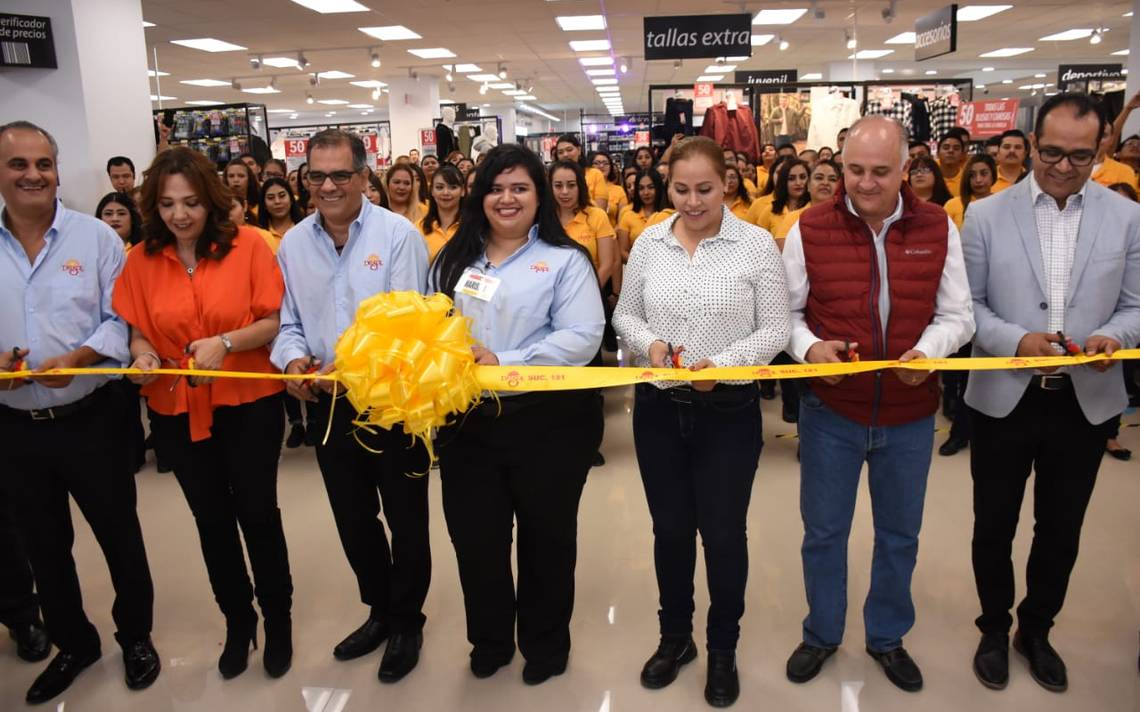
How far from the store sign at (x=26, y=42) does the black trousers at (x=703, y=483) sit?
728 centimetres

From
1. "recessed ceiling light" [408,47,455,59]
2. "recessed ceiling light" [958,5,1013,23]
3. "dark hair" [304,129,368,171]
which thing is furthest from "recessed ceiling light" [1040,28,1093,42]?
"dark hair" [304,129,368,171]

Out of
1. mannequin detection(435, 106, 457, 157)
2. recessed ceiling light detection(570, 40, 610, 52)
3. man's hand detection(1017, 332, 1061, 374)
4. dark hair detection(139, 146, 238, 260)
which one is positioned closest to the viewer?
man's hand detection(1017, 332, 1061, 374)

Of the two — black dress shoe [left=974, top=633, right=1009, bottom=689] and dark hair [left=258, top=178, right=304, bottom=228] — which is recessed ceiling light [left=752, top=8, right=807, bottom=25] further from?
black dress shoe [left=974, top=633, right=1009, bottom=689]

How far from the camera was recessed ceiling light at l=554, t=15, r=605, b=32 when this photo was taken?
13.2 meters

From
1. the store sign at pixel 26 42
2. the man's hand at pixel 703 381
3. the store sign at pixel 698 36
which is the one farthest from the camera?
the store sign at pixel 698 36

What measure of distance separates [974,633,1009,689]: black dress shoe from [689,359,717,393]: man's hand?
5.03 ft

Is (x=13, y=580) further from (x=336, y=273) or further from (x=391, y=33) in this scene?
(x=391, y=33)

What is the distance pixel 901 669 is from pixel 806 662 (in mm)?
335

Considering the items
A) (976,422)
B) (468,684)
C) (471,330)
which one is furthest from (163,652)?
(976,422)

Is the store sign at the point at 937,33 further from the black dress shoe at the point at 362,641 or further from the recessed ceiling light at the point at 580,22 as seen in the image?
the black dress shoe at the point at 362,641

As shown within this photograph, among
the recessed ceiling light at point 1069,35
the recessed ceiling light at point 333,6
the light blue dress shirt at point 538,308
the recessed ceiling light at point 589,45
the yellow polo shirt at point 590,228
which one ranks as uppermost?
the recessed ceiling light at point 589,45

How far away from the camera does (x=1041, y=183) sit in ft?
8.59

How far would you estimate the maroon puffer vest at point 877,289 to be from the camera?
2537mm

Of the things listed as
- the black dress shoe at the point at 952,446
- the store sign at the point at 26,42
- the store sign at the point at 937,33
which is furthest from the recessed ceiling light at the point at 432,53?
the black dress shoe at the point at 952,446
